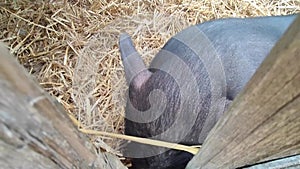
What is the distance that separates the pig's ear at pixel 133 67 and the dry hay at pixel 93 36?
0.33 m

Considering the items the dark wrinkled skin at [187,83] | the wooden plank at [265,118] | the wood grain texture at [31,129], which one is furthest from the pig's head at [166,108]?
the wood grain texture at [31,129]

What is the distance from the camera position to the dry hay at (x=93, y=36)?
6.84 feet

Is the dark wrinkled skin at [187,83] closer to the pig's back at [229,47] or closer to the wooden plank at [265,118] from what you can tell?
the pig's back at [229,47]

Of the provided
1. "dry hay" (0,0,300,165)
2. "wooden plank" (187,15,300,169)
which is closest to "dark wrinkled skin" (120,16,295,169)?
"dry hay" (0,0,300,165)

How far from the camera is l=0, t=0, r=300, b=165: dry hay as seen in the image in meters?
2.09

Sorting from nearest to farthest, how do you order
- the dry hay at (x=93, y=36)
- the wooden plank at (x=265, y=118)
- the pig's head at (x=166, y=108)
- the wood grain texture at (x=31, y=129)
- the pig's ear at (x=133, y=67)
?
the wood grain texture at (x=31, y=129) → the wooden plank at (x=265, y=118) → the pig's head at (x=166, y=108) → the pig's ear at (x=133, y=67) → the dry hay at (x=93, y=36)

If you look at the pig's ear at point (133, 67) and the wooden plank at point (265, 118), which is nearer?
the wooden plank at point (265, 118)

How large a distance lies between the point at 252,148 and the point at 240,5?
180cm

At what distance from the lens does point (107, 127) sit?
2020 millimetres

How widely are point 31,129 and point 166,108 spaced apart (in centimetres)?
99

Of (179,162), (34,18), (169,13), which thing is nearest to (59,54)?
(34,18)

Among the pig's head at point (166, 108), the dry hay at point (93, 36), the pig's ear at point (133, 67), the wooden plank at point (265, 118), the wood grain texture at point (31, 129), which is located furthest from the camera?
the dry hay at point (93, 36)

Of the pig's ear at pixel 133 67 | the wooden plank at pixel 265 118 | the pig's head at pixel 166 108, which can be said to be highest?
the wooden plank at pixel 265 118

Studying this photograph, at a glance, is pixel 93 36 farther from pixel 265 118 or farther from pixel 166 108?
pixel 265 118
